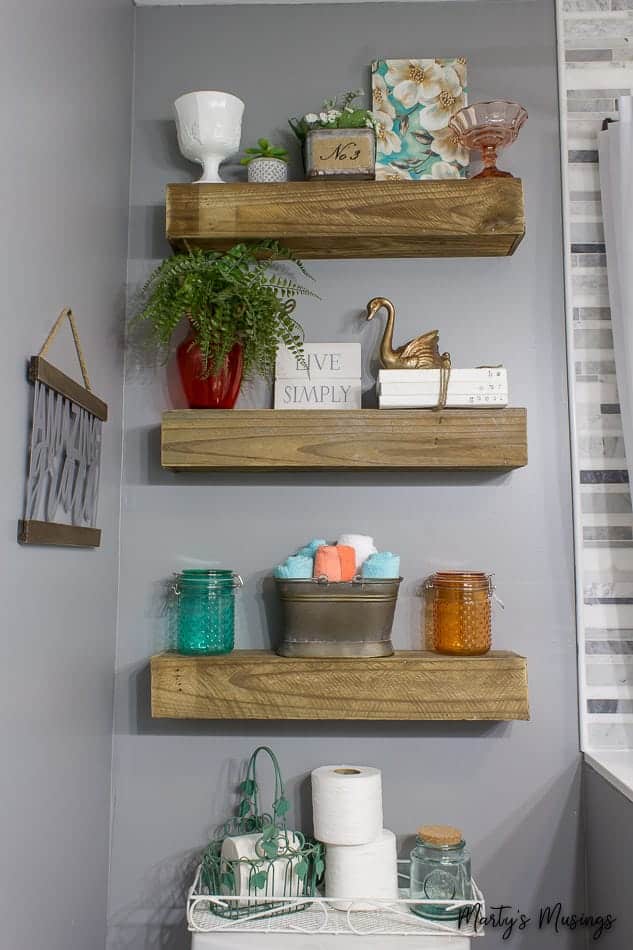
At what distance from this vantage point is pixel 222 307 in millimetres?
1574

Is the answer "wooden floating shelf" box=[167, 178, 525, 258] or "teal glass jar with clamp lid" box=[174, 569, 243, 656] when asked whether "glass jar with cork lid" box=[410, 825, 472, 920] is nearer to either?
"teal glass jar with clamp lid" box=[174, 569, 243, 656]

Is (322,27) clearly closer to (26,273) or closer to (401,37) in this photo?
(401,37)

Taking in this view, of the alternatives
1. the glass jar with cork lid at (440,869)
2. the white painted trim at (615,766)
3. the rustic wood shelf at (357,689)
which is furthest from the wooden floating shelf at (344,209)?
the glass jar with cork lid at (440,869)

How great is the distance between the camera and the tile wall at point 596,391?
5.50 feet

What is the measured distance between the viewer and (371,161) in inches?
65.6

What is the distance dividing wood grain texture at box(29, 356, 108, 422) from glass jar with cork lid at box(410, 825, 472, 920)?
0.97 meters

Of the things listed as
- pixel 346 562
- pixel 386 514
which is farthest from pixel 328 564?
pixel 386 514

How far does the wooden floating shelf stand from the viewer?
1643mm

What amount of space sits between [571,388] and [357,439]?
1.59ft

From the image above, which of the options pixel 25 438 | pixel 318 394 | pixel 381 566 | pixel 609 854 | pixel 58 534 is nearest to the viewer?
pixel 25 438

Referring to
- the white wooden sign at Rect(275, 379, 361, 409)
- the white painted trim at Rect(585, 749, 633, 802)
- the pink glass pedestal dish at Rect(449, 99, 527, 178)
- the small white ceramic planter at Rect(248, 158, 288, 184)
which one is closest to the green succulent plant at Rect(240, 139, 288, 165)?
the small white ceramic planter at Rect(248, 158, 288, 184)

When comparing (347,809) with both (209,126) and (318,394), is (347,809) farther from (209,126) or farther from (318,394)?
(209,126)

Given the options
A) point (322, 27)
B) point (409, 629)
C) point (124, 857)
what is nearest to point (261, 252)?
point (322, 27)

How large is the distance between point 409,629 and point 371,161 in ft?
3.07
